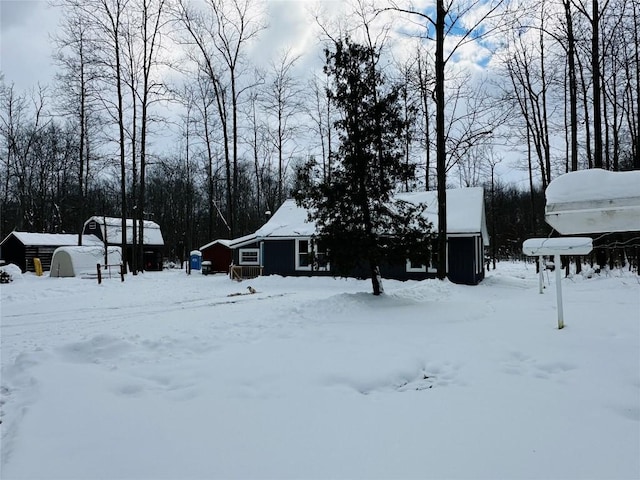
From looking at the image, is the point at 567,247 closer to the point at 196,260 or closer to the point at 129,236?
the point at 196,260

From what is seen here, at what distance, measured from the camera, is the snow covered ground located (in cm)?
259

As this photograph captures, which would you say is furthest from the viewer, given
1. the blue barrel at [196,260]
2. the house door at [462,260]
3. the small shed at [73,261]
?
the blue barrel at [196,260]

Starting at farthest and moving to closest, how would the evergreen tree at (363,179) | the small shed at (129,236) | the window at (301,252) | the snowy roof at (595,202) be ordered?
the small shed at (129,236), the window at (301,252), the evergreen tree at (363,179), the snowy roof at (595,202)

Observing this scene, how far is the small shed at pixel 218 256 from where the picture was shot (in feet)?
90.6

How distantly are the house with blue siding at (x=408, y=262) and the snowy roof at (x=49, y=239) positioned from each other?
16729 mm

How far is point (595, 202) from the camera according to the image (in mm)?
3053

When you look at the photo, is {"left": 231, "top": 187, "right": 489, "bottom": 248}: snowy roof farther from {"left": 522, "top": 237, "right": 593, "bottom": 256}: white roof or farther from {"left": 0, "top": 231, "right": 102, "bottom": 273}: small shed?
{"left": 0, "top": 231, "right": 102, "bottom": 273}: small shed

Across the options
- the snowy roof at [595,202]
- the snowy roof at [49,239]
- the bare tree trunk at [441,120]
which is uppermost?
the bare tree trunk at [441,120]

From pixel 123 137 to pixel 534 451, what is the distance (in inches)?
948

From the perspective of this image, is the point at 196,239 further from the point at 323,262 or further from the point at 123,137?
the point at 323,262

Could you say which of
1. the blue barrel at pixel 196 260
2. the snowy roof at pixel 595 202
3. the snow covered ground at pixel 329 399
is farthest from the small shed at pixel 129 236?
the snowy roof at pixel 595 202

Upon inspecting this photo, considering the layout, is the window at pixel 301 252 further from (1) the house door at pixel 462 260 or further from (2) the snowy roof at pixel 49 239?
(2) the snowy roof at pixel 49 239

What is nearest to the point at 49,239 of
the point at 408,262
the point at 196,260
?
the point at 196,260

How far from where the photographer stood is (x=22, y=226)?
32500 mm
